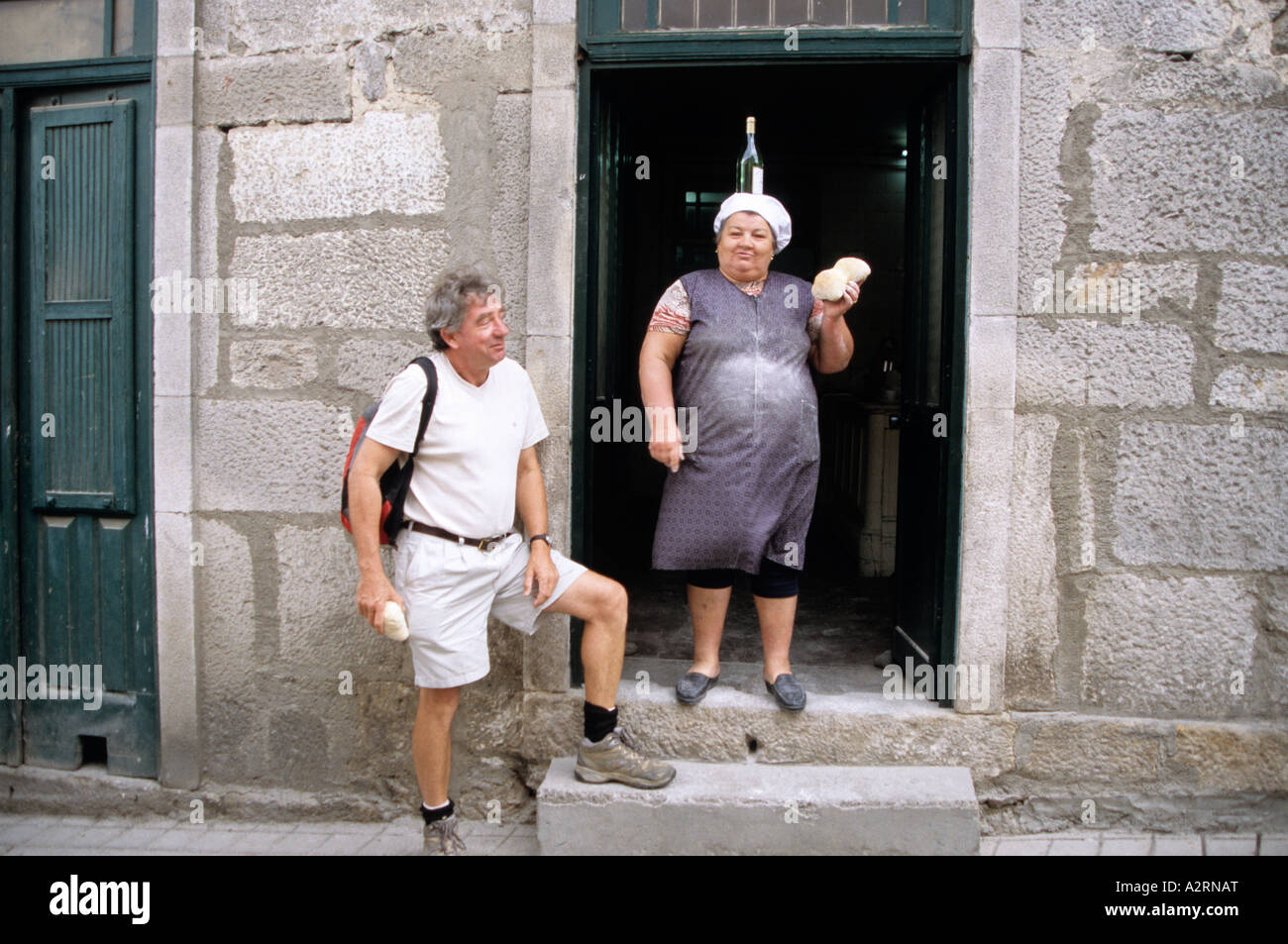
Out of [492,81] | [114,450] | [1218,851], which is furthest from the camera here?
[114,450]

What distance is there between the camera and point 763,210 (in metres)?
3.26

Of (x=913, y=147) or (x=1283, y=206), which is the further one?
(x=913, y=147)

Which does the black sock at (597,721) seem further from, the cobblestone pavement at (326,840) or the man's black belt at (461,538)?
the man's black belt at (461,538)

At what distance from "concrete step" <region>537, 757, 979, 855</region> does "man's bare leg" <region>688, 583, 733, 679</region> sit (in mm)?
457

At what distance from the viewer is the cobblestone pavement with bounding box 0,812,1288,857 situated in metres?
3.23

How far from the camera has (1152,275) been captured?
128 inches

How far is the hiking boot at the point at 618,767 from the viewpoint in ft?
10.2

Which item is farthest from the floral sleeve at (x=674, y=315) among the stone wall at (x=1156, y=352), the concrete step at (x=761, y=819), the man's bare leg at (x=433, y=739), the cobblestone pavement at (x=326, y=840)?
the cobblestone pavement at (x=326, y=840)

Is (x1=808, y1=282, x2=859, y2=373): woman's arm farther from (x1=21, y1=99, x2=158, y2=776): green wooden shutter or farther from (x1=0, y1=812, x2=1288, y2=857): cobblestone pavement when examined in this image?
(x1=21, y1=99, x2=158, y2=776): green wooden shutter

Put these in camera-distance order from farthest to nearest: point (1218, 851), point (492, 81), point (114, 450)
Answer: point (114, 450)
point (492, 81)
point (1218, 851)

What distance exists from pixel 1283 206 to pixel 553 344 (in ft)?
8.30

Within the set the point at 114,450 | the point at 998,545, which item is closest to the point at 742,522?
the point at 998,545

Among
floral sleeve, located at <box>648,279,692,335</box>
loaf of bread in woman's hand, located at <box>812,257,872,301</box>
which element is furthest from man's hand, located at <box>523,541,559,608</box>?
loaf of bread in woman's hand, located at <box>812,257,872,301</box>

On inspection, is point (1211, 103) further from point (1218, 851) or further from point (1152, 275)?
point (1218, 851)
